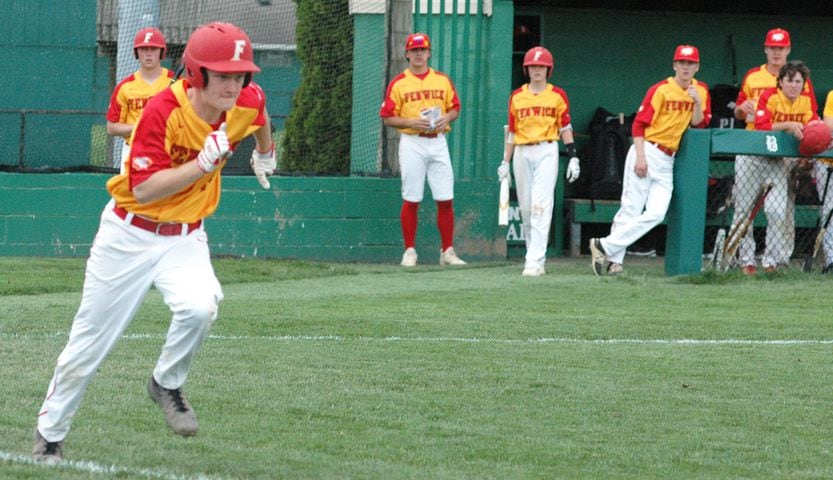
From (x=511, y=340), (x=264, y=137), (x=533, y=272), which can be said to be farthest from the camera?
(x=533, y=272)

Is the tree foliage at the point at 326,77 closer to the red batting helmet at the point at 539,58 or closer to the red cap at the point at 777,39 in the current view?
the red batting helmet at the point at 539,58

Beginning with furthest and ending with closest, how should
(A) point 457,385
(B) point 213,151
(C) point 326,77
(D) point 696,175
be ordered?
1. (C) point 326,77
2. (D) point 696,175
3. (A) point 457,385
4. (B) point 213,151

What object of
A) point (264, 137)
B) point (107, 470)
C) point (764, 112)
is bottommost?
point (107, 470)

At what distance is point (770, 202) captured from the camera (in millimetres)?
12867

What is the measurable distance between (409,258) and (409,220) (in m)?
0.39

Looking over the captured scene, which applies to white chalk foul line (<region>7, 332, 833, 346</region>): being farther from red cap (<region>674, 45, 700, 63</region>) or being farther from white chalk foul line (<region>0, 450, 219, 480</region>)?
red cap (<region>674, 45, 700, 63</region>)

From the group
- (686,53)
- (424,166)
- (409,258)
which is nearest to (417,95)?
(424,166)

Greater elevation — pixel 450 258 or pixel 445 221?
pixel 445 221

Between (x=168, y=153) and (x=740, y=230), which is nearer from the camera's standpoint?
(x=168, y=153)

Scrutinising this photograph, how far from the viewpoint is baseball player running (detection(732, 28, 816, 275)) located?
12.8m

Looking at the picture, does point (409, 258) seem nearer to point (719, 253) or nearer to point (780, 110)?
point (719, 253)

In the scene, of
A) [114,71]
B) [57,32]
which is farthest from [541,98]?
[57,32]

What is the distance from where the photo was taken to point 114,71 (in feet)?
53.4

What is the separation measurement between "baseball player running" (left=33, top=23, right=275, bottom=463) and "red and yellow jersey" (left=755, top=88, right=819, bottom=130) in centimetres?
830
